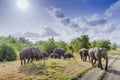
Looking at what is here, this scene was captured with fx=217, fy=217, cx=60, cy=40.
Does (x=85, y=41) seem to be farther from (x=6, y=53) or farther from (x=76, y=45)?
(x=6, y=53)

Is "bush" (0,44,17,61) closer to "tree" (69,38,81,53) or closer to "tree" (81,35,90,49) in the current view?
"tree" (69,38,81,53)

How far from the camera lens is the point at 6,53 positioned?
54.8m

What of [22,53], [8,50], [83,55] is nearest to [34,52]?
[22,53]

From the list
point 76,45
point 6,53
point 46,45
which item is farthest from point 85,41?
point 6,53

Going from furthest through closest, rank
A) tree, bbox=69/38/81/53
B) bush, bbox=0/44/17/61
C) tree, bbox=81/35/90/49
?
tree, bbox=69/38/81/53 < tree, bbox=81/35/90/49 < bush, bbox=0/44/17/61

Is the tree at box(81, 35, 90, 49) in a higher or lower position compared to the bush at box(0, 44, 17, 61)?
higher

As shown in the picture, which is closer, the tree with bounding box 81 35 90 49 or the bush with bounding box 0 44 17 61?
the bush with bounding box 0 44 17 61

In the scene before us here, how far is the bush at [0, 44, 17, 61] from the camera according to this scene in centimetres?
5428

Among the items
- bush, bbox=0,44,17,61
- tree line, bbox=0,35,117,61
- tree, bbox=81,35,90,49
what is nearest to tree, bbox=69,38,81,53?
tree line, bbox=0,35,117,61

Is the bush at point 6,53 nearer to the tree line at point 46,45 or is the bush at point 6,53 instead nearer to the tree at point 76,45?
the tree line at point 46,45

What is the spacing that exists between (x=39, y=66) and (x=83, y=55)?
68.2 ft

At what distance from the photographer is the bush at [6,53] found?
54.3m

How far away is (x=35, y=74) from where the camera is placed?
22578mm

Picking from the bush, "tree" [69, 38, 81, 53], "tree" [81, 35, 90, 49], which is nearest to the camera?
the bush
